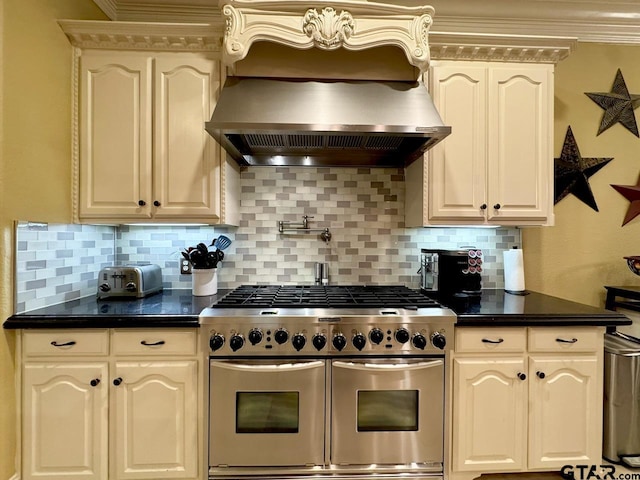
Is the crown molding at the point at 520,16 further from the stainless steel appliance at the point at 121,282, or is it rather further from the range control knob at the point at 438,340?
the range control knob at the point at 438,340

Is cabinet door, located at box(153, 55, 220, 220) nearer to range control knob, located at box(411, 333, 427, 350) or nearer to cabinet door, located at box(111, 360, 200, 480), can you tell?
cabinet door, located at box(111, 360, 200, 480)

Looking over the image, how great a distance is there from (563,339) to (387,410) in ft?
3.10

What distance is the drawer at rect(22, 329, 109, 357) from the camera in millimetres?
1529

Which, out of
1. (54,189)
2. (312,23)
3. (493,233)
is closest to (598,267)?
(493,233)

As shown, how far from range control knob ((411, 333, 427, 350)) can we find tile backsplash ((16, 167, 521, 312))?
783 mm

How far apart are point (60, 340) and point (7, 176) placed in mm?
788

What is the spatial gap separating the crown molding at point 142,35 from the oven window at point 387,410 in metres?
2.09

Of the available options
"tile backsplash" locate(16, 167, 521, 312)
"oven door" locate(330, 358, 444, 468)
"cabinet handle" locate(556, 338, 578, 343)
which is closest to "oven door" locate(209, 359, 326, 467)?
"oven door" locate(330, 358, 444, 468)

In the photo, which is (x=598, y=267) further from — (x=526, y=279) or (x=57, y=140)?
(x=57, y=140)

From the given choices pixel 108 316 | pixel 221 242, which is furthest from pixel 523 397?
pixel 108 316

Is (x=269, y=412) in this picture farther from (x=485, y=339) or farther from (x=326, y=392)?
(x=485, y=339)

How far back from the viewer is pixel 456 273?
2.09 meters

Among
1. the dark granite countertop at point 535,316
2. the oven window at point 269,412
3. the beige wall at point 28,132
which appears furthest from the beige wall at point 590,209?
the beige wall at point 28,132

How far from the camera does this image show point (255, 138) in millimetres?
1930
